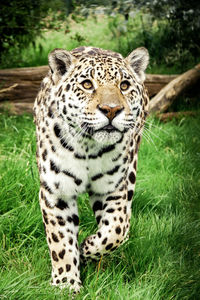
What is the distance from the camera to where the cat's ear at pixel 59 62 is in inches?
145

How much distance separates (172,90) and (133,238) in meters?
3.97

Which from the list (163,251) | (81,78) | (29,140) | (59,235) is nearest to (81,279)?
(59,235)

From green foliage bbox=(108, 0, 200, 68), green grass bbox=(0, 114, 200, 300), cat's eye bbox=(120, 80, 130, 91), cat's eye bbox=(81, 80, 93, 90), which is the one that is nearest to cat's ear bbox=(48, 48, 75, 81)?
cat's eye bbox=(81, 80, 93, 90)

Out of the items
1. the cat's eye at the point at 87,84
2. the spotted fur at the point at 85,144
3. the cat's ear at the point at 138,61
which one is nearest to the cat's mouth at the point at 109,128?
the spotted fur at the point at 85,144

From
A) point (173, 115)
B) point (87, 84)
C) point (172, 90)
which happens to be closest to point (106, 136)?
point (87, 84)

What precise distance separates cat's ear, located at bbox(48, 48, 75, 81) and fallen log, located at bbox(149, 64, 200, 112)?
396 cm

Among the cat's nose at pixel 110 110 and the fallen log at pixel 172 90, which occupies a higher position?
the cat's nose at pixel 110 110

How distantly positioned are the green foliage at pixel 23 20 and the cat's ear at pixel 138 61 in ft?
13.3

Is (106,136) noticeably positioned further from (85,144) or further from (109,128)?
(85,144)

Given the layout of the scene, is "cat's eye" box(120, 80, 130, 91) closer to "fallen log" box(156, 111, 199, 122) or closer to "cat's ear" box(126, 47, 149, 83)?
"cat's ear" box(126, 47, 149, 83)

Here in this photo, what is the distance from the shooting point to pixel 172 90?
25.5 ft

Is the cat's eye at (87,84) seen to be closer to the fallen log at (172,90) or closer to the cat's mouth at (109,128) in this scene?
the cat's mouth at (109,128)

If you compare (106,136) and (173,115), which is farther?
(173,115)

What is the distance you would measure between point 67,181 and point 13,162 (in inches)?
58.6
